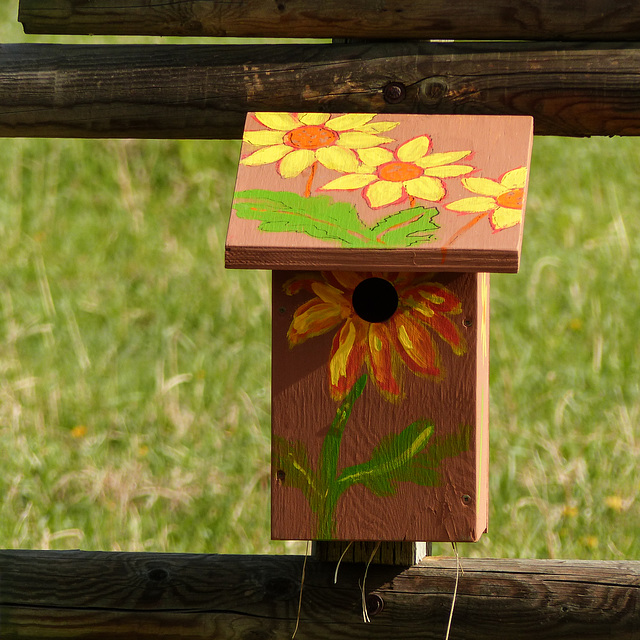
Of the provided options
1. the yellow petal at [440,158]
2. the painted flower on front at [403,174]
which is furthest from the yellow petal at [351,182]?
the yellow petal at [440,158]

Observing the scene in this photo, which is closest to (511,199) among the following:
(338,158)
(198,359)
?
(338,158)

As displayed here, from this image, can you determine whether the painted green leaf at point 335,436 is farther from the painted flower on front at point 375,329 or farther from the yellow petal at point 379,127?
the yellow petal at point 379,127

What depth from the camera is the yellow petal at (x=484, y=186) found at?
6.97 ft

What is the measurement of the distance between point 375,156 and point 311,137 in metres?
0.16

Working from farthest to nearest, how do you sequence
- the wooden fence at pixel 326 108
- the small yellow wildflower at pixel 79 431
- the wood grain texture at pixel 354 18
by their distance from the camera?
the small yellow wildflower at pixel 79 431 → the wood grain texture at pixel 354 18 → the wooden fence at pixel 326 108

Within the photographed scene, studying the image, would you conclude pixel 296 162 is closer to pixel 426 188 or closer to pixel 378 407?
pixel 426 188

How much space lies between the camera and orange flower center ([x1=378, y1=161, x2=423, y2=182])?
85.8 inches

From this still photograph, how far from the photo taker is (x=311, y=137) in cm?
233

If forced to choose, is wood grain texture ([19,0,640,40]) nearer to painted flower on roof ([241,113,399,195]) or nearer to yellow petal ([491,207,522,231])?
painted flower on roof ([241,113,399,195])

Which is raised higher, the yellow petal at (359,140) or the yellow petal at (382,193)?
the yellow petal at (359,140)

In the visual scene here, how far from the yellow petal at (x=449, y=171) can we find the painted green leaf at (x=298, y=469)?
0.60 metres

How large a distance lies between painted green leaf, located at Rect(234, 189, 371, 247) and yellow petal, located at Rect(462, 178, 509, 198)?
239mm

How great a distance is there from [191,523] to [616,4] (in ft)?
8.11

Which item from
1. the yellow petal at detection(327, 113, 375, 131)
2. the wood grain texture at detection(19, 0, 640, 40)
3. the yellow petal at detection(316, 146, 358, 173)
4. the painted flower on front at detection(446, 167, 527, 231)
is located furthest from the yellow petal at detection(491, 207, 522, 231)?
the wood grain texture at detection(19, 0, 640, 40)
